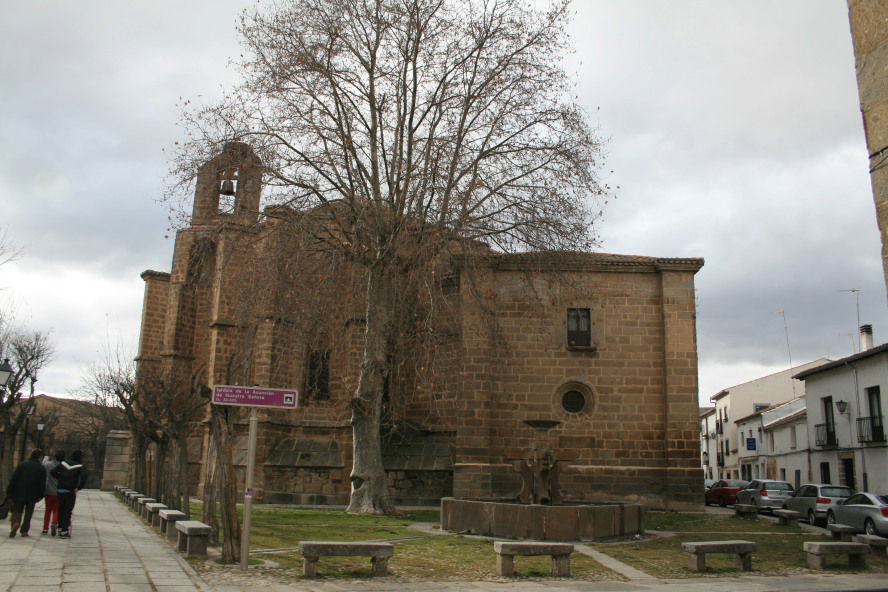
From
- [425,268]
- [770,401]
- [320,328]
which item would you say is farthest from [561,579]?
[770,401]

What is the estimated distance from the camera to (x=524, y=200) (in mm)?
16594

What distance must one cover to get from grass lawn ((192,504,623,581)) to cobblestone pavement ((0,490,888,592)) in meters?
0.39

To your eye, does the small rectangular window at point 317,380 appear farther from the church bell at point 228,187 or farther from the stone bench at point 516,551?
the stone bench at point 516,551

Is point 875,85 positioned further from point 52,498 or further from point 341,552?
point 52,498

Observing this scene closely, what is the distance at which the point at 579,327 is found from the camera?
20.2 meters

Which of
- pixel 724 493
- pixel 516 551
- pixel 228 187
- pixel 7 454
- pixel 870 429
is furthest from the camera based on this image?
pixel 724 493

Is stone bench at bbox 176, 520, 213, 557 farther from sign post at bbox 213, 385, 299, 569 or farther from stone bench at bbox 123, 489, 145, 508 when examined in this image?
stone bench at bbox 123, 489, 145, 508

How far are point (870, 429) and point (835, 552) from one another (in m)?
20.3

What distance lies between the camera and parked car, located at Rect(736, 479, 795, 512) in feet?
75.9

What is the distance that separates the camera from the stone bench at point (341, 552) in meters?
7.86

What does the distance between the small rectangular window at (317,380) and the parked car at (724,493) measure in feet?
52.3

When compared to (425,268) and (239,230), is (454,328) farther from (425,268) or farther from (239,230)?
(239,230)

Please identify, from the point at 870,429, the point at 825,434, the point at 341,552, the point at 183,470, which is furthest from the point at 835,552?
the point at 825,434

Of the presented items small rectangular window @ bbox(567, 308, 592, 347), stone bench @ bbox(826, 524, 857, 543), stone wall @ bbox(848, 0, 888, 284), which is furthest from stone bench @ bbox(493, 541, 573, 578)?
small rectangular window @ bbox(567, 308, 592, 347)
